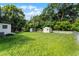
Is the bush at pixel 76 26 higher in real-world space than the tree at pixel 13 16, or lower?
lower

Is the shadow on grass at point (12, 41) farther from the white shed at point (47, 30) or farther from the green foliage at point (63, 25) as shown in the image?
the green foliage at point (63, 25)

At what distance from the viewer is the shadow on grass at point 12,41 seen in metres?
3.41

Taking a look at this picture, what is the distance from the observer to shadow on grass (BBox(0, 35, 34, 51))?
3410 mm

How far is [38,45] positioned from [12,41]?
29 centimetres

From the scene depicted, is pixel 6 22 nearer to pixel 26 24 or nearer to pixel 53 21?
pixel 26 24

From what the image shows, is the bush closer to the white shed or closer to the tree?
the white shed

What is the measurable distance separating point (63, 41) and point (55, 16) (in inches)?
11.2

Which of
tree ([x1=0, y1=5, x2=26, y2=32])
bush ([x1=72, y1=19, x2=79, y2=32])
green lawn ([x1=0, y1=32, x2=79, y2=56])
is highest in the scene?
tree ([x1=0, y1=5, x2=26, y2=32])

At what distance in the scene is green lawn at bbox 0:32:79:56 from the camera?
3.37 metres

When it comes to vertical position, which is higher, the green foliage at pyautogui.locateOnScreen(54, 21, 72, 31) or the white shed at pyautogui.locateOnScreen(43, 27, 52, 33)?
the green foliage at pyautogui.locateOnScreen(54, 21, 72, 31)

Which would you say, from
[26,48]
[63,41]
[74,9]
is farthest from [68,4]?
[26,48]

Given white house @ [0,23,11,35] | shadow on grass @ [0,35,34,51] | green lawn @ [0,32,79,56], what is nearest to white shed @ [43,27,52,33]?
green lawn @ [0,32,79,56]

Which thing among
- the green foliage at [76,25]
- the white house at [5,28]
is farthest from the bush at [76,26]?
the white house at [5,28]

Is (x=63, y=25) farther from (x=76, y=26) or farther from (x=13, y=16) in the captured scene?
(x=13, y=16)
